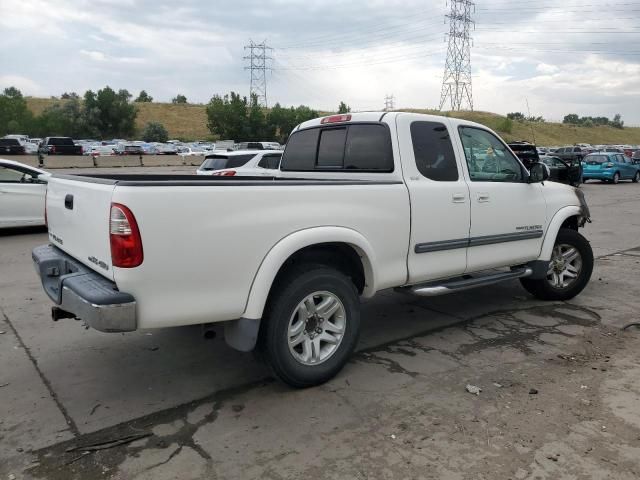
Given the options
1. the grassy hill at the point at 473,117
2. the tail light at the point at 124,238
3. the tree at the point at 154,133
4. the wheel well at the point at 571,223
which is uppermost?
the grassy hill at the point at 473,117

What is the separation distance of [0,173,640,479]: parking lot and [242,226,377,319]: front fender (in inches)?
20.1

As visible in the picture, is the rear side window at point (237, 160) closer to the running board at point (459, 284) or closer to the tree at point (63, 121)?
the running board at point (459, 284)

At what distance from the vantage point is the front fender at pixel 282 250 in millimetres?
3406

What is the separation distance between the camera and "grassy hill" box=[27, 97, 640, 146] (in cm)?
9706

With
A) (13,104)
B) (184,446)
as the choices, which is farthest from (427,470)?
(13,104)

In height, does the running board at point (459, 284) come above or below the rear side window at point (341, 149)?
below

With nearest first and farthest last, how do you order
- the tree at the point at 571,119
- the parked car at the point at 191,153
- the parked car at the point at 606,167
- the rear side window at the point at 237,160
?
the rear side window at the point at 237,160 < the parked car at the point at 606,167 < the parked car at the point at 191,153 < the tree at the point at 571,119

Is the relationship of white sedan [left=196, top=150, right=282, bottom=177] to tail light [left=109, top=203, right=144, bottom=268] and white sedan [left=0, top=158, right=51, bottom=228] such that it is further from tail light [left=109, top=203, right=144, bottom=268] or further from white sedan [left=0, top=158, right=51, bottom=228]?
tail light [left=109, top=203, right=144, bottom=268]

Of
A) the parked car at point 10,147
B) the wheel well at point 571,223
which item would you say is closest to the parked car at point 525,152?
the wheel well at point 571,223

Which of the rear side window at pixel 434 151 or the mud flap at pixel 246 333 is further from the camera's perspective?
the rear side window at pixel 434 151

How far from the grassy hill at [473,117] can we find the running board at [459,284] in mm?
90935

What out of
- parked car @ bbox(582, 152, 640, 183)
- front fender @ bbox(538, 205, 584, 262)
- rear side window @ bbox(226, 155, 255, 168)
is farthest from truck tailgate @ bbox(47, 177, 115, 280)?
parked car @ bbox(582, 152, 640, 183)

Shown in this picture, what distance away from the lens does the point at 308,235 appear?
11.8 ft

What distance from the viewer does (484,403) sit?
143 inches
